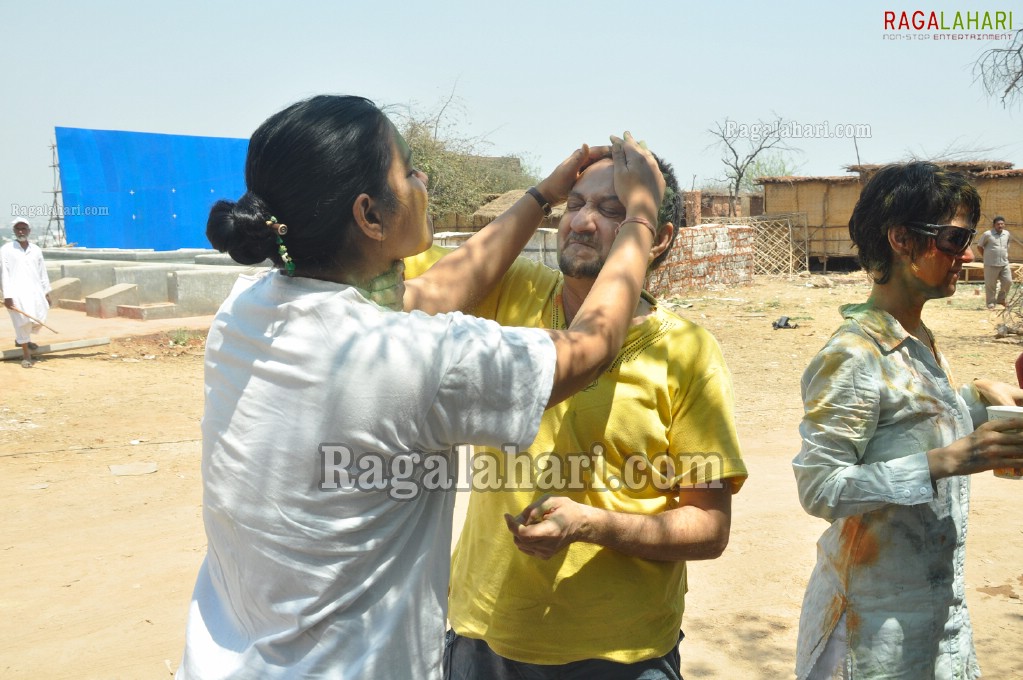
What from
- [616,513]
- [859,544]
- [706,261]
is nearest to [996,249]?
[706,261]

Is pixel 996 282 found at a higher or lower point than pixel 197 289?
lower

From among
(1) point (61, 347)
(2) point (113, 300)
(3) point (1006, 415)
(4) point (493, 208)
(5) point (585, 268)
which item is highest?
(4) point (493, 208)

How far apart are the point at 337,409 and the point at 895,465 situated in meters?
1.45

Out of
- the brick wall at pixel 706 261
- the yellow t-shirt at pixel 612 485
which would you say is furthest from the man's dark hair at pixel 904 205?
the brick wall at pixel 706 261

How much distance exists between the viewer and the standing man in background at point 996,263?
16.3m

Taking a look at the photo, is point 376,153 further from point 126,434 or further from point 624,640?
point 126,434

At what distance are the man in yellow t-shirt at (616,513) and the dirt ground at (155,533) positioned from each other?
223cm

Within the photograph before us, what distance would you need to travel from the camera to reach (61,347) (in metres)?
11.4

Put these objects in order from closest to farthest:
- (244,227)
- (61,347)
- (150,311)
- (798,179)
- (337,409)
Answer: (337,409)
(244,227)
(61,347)
(150,311)
(798,179)

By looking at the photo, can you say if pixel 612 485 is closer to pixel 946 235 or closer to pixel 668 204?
pixel 668 204

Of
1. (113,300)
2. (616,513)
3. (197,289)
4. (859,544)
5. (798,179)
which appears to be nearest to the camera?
(616,513)

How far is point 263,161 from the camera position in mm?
1523

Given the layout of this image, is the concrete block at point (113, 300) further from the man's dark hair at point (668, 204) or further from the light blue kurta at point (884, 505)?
the light blue kurta at point (884, 505)

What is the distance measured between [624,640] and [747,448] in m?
5.97
